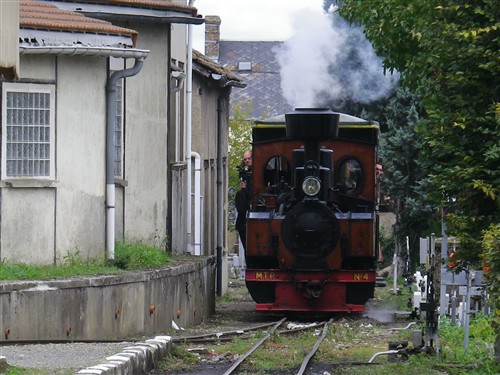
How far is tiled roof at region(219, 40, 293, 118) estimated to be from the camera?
198 feet

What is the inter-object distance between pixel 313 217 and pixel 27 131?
607cm

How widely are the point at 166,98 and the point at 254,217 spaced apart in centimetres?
257

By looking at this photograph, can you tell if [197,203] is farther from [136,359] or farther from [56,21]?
[136,359]

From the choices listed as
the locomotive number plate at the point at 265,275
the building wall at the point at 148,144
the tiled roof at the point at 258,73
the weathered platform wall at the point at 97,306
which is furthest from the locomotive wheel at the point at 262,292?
the tiled roof at the point at 258,73

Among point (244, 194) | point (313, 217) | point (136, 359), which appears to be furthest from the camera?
point (244, 194)

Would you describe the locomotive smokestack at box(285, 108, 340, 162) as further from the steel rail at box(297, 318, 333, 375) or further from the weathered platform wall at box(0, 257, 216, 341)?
the steel rail at box(297, 318, 333, 375)

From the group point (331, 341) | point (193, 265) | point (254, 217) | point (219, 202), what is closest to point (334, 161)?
point (254, 217)

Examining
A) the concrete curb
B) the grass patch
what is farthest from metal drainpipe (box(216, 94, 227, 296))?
the concrete curb

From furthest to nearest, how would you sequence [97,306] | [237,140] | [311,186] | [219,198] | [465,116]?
[237,140] < [219,198] < [311,186] < [97,306] < [465,116]

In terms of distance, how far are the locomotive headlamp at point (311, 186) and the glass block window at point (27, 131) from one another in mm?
5260

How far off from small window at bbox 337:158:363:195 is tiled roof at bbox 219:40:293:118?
1354 inches

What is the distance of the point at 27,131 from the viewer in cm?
1703

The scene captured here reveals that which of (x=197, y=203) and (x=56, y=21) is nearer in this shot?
(x=56, y=21)

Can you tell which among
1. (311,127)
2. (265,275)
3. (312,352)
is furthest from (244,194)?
(312,352)
